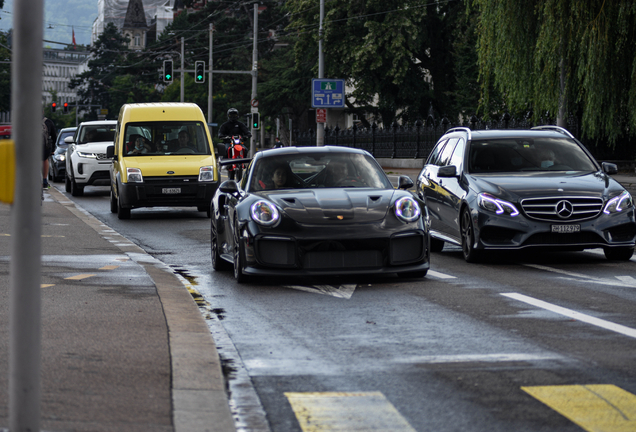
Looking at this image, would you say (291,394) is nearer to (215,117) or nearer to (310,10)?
(310,10)

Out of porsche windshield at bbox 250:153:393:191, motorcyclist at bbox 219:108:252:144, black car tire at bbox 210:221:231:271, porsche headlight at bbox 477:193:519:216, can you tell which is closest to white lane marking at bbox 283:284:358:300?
porsche windshield at bbox 250:153:393:191

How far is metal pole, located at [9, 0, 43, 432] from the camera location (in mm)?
3736

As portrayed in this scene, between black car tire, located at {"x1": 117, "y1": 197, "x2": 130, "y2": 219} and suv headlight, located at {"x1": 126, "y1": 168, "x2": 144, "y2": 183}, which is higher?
suv headlight, located at {"x1": 126, "y1": 168, "x2": 144, "y2": 183}

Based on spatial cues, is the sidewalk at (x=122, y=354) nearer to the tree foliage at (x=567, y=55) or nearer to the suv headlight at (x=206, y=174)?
the suv headlight at (x=206, y=174)

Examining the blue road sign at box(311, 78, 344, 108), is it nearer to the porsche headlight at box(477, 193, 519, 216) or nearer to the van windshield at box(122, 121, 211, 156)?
the van windshield at box(122, 121, 211, 156)

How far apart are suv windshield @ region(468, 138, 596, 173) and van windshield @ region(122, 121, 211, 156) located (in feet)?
27.7

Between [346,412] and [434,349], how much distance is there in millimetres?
1728

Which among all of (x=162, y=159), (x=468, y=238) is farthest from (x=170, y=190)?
(x=468, y=238)

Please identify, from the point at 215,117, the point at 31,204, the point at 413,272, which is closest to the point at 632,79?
the point at 413,272

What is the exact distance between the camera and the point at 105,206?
2369 cm

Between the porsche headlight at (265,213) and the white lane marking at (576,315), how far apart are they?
2.15 meters

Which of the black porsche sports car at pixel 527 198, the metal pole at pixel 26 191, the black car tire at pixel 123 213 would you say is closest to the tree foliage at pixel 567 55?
the black car tire at pixel 123 213

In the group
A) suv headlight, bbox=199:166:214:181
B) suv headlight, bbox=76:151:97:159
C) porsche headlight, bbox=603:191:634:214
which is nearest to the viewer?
porsche headlight, bbox=603:191:634:214

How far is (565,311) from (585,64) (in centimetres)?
1779
